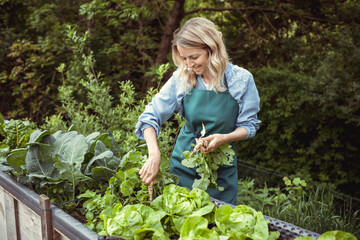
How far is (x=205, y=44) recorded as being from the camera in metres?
1.80

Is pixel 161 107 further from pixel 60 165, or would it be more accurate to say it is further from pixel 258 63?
pixel 258 63

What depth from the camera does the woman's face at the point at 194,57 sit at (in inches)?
70.2

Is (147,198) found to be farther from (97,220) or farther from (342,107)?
(342,107)

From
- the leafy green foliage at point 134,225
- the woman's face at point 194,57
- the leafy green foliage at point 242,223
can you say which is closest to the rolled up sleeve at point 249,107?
the woman's face at point 194,57

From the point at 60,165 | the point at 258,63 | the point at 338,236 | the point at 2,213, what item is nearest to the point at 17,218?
the point at 2,213

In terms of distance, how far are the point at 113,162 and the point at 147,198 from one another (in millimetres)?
368

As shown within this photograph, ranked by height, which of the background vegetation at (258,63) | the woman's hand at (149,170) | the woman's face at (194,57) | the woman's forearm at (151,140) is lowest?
the background vegetation at (258,63)

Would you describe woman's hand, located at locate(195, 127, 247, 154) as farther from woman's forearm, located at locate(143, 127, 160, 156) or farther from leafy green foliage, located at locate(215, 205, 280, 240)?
leafy green foliage, located at locate(215, 205, 280, 240)

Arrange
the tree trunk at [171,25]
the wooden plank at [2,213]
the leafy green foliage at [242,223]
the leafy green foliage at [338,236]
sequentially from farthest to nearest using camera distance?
the tree trunk at [171,25] < the wooden plank at [2,213] < the leafy green foliage at [242,223] < the leafy green foliage at [338,236]

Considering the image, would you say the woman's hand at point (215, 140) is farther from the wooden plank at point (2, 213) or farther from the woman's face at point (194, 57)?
the wooden plank at point (2, 213)

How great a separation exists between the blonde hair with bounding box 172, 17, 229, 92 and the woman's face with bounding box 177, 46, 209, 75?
0.02 meters

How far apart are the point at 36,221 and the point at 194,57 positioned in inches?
44.4

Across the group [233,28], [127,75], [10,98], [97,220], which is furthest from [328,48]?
[10,98]

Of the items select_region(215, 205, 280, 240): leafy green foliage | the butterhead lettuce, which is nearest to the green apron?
the butterhead lettuce
